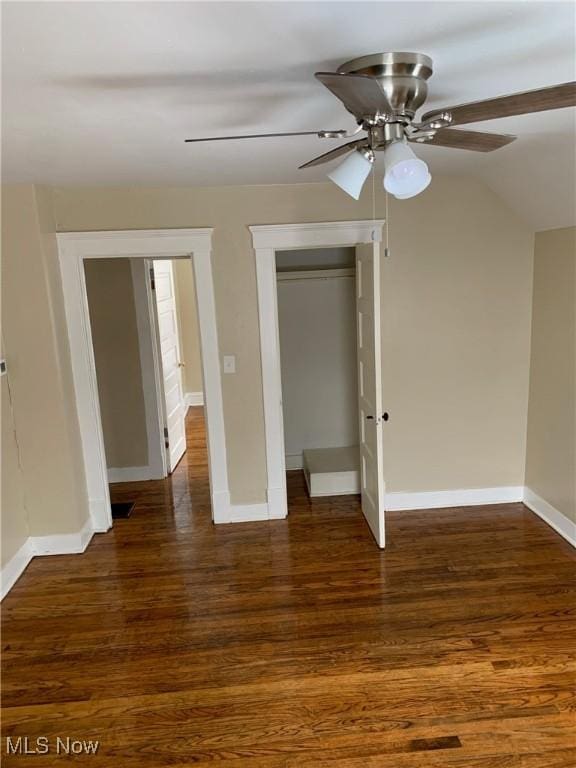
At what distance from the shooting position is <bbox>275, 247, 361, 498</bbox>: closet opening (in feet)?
14.9

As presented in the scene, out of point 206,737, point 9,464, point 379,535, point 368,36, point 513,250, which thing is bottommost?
point 206,737

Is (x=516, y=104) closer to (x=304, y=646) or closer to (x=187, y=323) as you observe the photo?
(x=304, y=646)

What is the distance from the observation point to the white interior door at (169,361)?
4949 millimetres

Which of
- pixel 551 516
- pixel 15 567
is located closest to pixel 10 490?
pixel 15 567

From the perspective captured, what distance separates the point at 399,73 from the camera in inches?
58.4

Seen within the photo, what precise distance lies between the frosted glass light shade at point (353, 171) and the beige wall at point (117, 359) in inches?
124

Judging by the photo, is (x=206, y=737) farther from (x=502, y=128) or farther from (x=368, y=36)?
(x=502, y=128)

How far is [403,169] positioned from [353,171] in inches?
9.4

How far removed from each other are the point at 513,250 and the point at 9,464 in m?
3.61

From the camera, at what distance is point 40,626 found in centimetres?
273

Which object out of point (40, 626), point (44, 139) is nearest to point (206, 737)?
point (40, 626)

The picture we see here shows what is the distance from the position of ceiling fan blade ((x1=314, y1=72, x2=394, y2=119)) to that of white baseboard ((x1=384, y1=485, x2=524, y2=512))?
117 inches

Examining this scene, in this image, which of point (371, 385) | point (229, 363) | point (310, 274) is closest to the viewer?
point (371, 385)

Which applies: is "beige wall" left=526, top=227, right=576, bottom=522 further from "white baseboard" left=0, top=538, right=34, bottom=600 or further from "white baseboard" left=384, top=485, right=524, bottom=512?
"white baseboard" left=0, top=538, right=34, bottom=600
